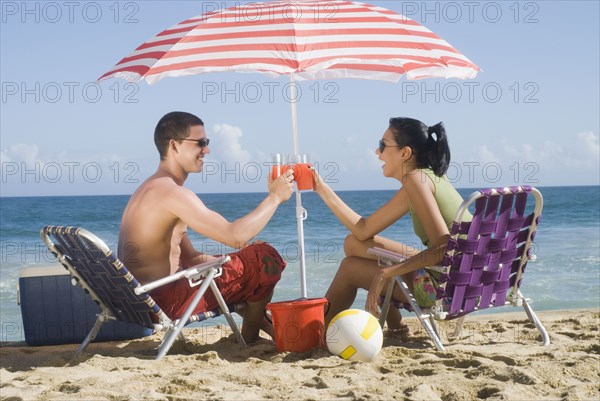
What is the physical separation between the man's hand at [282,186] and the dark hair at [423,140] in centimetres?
69

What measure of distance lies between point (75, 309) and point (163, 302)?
116 centimetres

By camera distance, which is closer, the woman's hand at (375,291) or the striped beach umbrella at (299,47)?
the striped beach umbrella at (299,47)

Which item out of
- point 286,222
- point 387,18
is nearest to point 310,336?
point 387,18

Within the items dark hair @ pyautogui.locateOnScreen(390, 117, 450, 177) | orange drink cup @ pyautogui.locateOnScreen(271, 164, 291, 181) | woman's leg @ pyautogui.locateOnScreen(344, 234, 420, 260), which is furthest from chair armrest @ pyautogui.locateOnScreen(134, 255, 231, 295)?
dark hair @ pyautogui.locateOnScreen(390, 117, 450, 177)

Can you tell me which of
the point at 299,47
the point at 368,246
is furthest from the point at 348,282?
the point at 299,47

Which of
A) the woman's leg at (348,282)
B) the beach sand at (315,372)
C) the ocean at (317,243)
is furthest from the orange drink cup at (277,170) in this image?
the ocean at (317,243)

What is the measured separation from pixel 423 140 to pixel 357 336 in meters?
1.20

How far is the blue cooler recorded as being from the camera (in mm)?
5203

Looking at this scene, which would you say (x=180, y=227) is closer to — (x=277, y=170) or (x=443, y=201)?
(x=277, y=170)

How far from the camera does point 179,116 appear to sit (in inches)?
174

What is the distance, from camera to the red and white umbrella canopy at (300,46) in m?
4.11

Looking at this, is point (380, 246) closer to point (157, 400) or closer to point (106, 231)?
point (157, 400)

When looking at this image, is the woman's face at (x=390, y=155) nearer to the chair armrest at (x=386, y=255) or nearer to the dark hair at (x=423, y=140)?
the dark hair at (x=423, y=140)

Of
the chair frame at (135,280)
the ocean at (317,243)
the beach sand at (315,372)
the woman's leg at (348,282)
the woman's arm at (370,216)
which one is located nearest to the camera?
the beach sand at (315,372)
